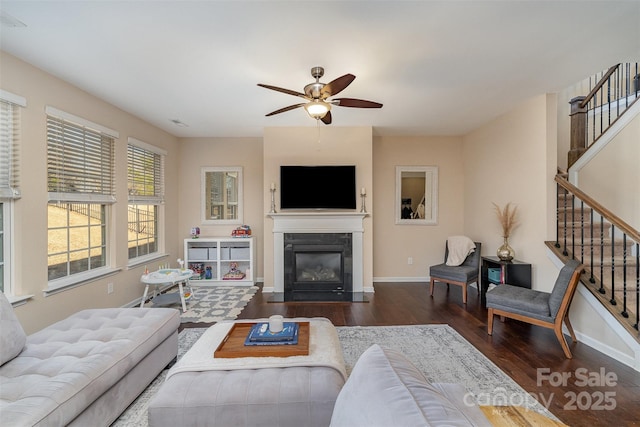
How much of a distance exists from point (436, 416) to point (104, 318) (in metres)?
2.46

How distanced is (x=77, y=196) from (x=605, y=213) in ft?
17.7

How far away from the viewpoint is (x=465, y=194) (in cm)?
499

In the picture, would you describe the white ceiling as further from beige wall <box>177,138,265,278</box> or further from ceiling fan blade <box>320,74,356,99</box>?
beige wall <box>177,138,265,278</box>

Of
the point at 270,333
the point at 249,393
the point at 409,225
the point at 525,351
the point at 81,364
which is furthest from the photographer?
the point at 409,225

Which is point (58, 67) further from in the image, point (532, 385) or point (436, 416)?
point (532, 385)

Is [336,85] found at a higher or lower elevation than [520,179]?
higher

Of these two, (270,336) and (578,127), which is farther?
(578,127)

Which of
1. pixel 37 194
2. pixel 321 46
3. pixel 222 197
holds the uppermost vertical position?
pixel 321 46

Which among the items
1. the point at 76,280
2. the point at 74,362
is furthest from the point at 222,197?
the point at 74,362

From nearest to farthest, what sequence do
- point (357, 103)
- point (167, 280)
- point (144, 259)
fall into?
point (357, 103) → point (167, 280) → point (144, 259)

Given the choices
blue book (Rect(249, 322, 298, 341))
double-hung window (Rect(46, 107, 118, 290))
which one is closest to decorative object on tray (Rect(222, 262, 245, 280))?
double-hung window (Rect(46, 107, 118, 290))

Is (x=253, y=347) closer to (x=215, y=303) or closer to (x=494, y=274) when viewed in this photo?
(x=215, y=303)

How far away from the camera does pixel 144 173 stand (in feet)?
13.8

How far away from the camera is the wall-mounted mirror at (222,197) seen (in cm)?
509
